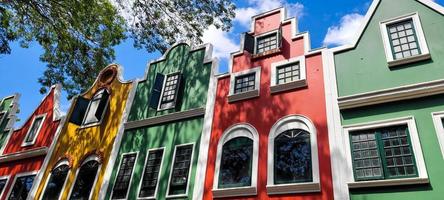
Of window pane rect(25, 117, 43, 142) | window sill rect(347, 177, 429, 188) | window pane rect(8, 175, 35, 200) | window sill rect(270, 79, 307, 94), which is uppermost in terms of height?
window pane rect(25, 117, 43, 142)

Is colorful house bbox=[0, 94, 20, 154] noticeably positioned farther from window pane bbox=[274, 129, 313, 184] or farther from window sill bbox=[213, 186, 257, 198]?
window pane bbox=[274, 129, 313, 184]

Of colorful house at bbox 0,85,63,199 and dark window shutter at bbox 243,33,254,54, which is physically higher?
dark window shutter at bbox 243,33,254,54

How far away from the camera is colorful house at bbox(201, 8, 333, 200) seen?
10.3m

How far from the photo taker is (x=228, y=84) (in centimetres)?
1370

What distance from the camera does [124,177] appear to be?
13.7 metres

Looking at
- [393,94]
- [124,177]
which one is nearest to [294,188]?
[393,94]

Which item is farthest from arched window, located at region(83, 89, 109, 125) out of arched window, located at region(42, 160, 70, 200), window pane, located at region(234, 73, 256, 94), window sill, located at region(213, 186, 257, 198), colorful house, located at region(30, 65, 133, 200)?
window sill, located at region(213, 186, 257, 198)

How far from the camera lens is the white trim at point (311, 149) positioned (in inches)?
386

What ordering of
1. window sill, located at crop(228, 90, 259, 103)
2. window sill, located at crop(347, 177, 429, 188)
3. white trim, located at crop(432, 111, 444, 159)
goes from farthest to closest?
window sill, located at crop(228, 90, 259, 103) → white trim, located at crop(432, 111, 444, 159) → window sill, located at crop(347, 177, 429, 188)

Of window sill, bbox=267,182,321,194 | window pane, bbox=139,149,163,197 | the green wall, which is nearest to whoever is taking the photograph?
window sill, bbox=267,182,321,194

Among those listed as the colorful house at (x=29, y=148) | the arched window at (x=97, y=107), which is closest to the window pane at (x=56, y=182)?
the colorful house at (x=29, y=148)

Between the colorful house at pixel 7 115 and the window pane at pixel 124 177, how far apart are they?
972cm

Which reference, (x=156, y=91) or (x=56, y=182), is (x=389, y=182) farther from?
(x=56, y=182)

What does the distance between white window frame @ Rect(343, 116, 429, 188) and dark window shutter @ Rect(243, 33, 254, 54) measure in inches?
204
